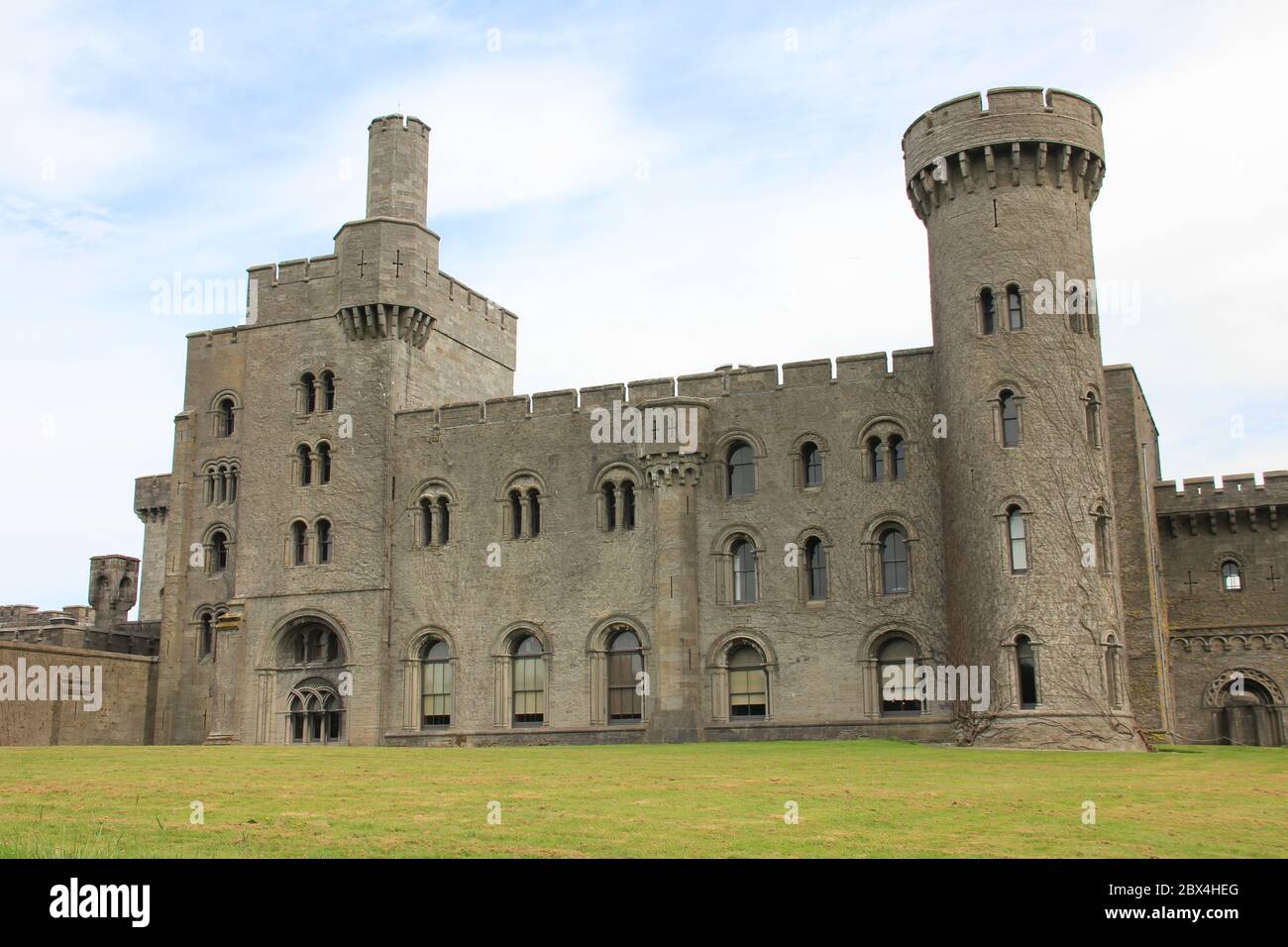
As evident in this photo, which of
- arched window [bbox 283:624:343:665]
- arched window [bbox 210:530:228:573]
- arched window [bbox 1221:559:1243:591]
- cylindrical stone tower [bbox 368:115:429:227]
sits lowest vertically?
arched window [bbox 283:624:343:665]

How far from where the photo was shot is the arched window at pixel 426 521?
1564 inches

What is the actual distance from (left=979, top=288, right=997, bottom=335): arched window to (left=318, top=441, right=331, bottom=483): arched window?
20091 millimetres

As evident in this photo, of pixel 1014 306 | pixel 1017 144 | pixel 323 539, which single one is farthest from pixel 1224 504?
pixel 323 539

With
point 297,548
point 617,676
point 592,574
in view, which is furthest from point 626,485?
point 297,548

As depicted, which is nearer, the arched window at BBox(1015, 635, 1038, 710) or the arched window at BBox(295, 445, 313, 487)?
the arched window at BBox(1015, 635, 1038, 710)

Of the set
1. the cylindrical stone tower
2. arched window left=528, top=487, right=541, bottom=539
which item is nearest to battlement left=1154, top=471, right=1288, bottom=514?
arched window left=528, top=487, right=541, bottom=539

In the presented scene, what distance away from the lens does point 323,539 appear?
40.9 metres

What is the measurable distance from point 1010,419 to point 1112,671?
6.26m

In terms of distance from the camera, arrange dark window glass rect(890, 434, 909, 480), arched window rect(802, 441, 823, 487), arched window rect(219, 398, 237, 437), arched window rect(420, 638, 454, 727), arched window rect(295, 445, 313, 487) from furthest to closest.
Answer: arched window rect(219, 398, 237, 437) < arched window rect(295, 445, 313, 487) < arched window rect(420, 638, 454, 727) < arched window rect(802, 441, 823, 487) < dark window glass rect(890, 434, 909, 480)

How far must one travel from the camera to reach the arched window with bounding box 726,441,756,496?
36094 mm

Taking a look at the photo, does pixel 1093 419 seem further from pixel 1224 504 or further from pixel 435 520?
pixel 435 520

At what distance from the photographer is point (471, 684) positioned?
125 ft

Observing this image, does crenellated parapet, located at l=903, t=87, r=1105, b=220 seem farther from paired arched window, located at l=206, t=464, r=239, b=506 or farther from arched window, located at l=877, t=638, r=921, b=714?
paired arched window, located at l=206, t=464, r=239, b=506

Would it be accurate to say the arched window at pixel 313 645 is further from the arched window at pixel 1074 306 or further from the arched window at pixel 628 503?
the arched window at pixel 1074 306
